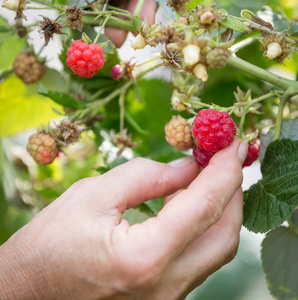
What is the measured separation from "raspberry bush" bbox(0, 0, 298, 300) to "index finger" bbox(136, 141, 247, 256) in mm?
51

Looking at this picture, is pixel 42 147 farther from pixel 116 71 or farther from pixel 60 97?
pixel 116 71

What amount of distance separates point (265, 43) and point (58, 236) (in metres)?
0.46

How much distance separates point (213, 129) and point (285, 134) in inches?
9.3

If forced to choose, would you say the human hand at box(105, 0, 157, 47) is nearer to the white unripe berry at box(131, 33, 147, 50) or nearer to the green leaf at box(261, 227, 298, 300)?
the white unripe berry at box(131, 33, 147, 50)

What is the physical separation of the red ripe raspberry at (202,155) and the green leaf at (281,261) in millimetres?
247

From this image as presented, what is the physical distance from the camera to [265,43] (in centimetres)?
68

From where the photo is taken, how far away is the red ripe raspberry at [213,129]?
69 cm

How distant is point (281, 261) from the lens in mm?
926

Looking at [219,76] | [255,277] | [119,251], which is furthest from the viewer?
[255,277]

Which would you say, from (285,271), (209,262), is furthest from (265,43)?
(285,271)

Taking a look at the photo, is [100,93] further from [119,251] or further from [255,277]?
[255,277]

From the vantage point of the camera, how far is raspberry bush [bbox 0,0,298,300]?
0.67 m

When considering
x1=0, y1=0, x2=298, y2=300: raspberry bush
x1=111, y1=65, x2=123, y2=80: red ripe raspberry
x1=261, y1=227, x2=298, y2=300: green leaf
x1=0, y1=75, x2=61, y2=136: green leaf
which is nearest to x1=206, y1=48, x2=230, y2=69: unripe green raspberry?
x1=0, y1=0, x2=298, y2=300: raspberry bush

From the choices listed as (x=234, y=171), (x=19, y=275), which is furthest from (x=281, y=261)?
(x=19, y=275)
